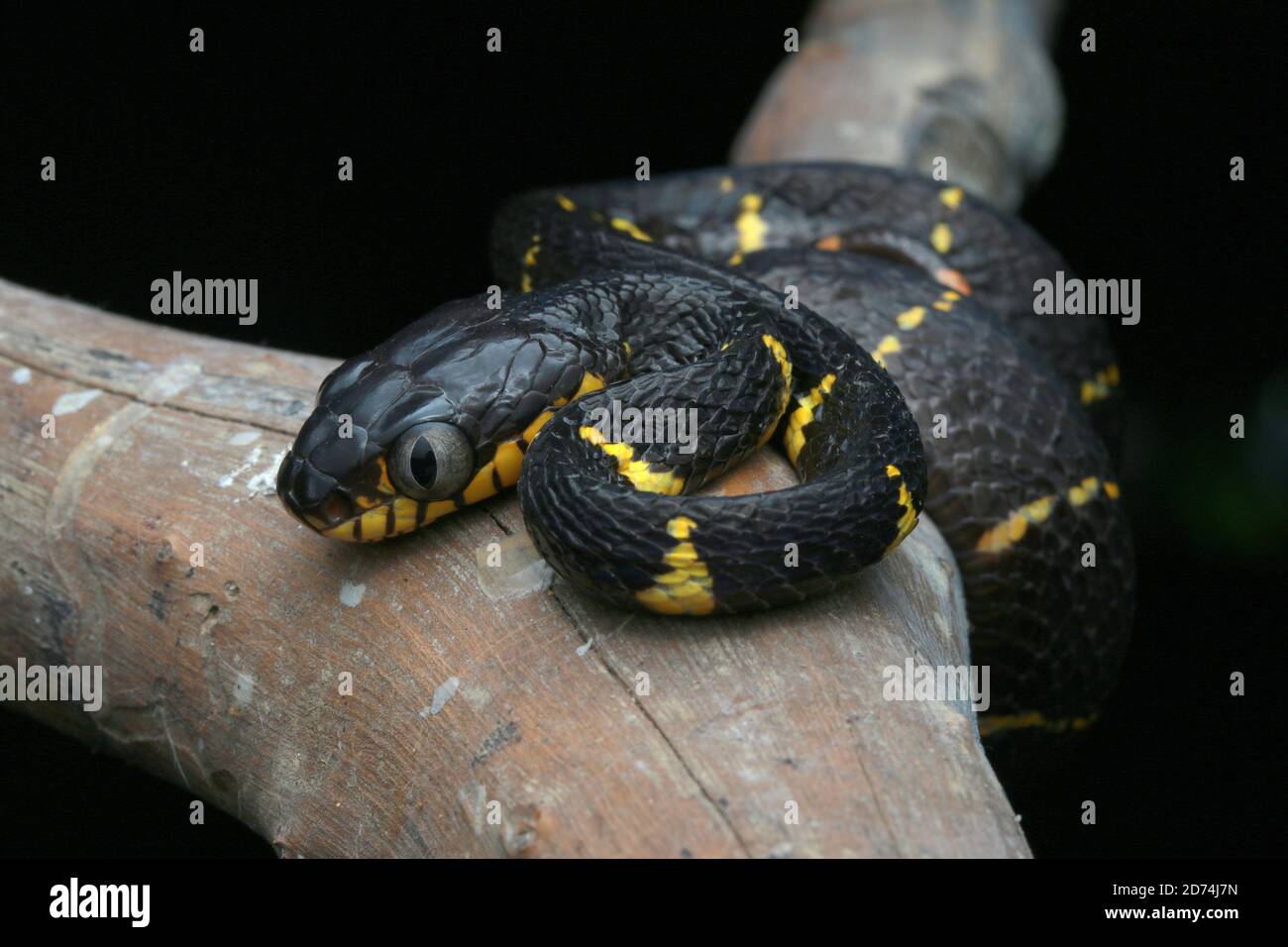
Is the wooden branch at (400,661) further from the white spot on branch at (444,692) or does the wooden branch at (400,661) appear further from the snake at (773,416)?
the snake at (773,416)

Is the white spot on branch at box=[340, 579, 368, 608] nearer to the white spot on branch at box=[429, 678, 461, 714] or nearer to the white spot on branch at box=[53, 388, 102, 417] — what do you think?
the white spot on branch at box=[429, 678, 461, 714]

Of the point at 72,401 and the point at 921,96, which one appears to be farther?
the point at 921,96

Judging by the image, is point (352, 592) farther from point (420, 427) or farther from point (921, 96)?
point (921, 96)

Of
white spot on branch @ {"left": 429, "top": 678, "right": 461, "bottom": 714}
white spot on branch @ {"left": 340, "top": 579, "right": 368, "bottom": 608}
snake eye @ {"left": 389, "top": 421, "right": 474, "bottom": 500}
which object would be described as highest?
snake eye @ {"left": 389, "top": 421, "right": 474, "bottom": 500}

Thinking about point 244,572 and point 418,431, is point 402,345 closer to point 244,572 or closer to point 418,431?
point 418,431

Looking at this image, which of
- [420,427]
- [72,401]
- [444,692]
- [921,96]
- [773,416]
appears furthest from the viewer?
[921,96]

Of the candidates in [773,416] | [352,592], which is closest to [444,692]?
[352,592]

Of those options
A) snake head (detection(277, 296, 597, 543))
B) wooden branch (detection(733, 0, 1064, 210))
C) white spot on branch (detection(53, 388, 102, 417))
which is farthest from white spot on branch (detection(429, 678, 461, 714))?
wooden branch (detection(733, 0, 1064, 210))
